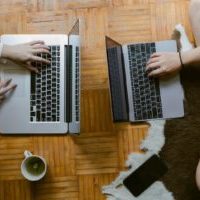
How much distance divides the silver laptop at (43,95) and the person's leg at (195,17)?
387mm

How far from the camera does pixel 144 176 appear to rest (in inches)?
52.8

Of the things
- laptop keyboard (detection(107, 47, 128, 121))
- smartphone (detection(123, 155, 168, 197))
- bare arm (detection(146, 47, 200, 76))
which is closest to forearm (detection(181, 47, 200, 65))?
bare arm (detection(146, 47, 200, 76))

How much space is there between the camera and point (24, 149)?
54.1 inches

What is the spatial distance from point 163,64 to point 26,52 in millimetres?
450

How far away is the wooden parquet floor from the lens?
1361 mm

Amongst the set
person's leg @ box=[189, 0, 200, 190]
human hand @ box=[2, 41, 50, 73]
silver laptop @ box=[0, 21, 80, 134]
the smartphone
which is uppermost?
person's leg @ box=[189, 0, 200, 190]

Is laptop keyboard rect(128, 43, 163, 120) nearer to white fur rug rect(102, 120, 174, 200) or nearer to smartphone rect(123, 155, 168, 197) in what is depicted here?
white fur rug rect(102, 120, 174, 200)

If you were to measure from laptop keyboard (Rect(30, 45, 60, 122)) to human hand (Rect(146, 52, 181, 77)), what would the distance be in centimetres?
31

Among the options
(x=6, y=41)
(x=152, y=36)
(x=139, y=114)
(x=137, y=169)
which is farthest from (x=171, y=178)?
(x=6, y=41)

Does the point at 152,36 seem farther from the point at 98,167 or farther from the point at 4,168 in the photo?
the point at 4,168

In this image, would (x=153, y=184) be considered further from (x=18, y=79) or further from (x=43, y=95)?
(x=18, y=79)

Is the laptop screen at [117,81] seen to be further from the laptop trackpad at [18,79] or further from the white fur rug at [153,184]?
the laptop trackpad at [18,79]

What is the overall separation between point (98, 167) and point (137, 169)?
0.43 feet

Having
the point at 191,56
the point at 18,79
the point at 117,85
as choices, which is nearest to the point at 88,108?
the point at 117,85
